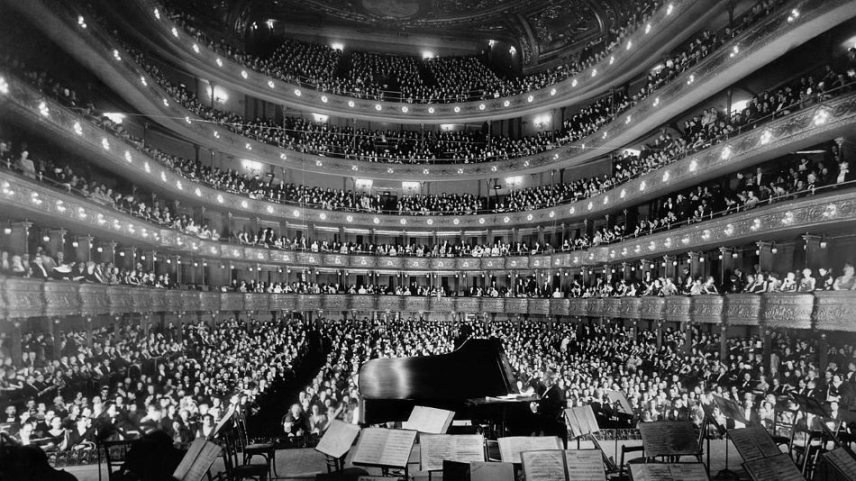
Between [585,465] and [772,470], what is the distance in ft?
6.39

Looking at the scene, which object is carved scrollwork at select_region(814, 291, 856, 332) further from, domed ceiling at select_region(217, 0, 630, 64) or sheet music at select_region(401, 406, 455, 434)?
domed ceiling at select_region(217, 0, 630, 64)

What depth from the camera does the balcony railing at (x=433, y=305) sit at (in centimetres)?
1627

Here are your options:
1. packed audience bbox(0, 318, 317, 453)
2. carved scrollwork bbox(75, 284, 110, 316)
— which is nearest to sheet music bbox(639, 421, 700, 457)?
packed audience bbox(0, 318, 317, 453)

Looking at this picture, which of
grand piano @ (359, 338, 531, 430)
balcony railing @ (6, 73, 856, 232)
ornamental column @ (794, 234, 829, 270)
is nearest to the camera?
grand piano @ (359, 338, 531, 430)

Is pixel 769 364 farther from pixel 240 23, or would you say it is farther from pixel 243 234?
pixel 240 23

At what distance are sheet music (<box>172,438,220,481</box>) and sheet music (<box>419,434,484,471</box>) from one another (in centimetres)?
232

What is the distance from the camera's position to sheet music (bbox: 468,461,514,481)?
637 cm

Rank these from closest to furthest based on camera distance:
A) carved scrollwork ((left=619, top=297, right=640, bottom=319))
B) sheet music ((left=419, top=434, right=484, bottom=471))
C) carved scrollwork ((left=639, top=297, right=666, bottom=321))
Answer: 1. sheet music ((left=419, top=434, right=484, bottom=471))
2. carved scrollwork ((left=639, top=297, right=666, bottom=321))
3. carved scrollwork ((left=619, top=297, right=640, bottom=319))

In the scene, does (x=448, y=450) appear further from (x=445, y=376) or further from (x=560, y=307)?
(x=560, y=307)

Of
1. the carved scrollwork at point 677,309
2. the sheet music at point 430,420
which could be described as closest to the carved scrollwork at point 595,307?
the carved scrollwork at point 677,309

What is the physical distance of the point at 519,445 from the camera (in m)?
7.19

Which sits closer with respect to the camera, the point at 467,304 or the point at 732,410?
the point at 732,410

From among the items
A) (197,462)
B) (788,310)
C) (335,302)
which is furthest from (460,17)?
(197,462)

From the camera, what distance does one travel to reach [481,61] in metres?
49.3
